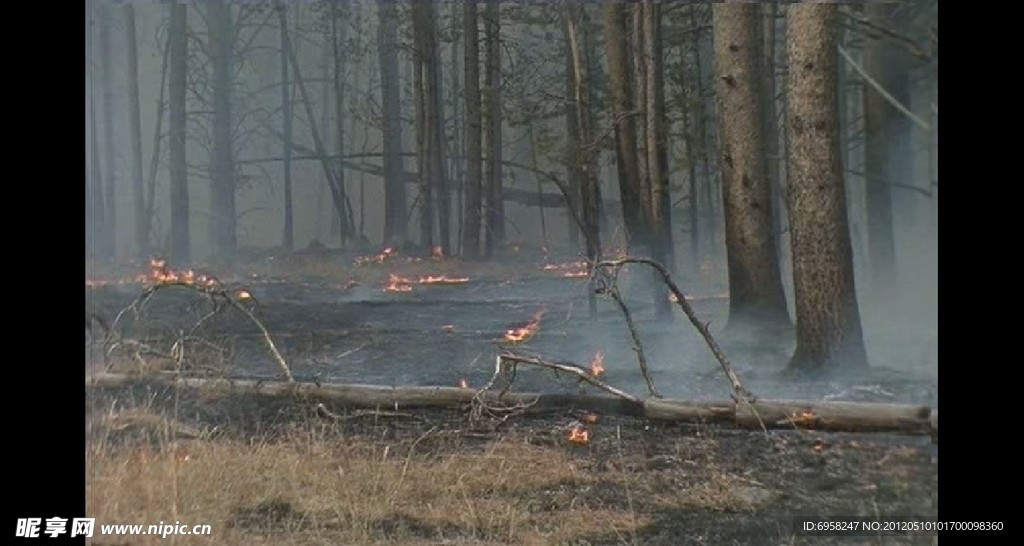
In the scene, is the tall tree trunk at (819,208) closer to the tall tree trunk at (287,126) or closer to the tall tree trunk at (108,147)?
the tall tree trunk at (287,126)

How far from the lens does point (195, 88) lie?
2973mm

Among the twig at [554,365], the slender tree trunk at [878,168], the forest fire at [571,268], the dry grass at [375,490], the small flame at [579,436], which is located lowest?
the dry grass at [375,490]

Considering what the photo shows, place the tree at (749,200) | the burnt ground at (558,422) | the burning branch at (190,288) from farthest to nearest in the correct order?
the burning branch at (190,288), the tree at (749,200), the burnt ground at (558,422)

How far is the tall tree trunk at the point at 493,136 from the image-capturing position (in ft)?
9.37

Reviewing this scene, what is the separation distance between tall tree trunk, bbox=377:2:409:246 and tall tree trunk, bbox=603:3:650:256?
561mm

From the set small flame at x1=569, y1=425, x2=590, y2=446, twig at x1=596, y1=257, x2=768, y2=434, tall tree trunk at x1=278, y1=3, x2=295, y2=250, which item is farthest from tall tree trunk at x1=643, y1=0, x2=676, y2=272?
tall tree trunk at x1=278, y1=3, x2=295, y2=250

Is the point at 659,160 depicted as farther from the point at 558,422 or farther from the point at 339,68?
the point at 339,68

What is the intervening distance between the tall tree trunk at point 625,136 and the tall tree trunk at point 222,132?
3.28ft

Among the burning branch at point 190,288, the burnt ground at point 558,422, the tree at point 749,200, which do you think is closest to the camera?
the burnt ground at point 558,422

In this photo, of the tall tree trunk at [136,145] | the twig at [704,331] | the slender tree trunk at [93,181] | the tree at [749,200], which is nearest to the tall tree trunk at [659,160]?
the twig at [704,331]

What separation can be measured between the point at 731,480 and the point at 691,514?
0.42 ft

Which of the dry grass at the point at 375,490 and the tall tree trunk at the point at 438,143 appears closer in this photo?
the dry grass at the point at 375,490

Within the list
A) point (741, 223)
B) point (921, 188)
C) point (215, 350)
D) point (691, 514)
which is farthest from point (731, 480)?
point (215, 350)

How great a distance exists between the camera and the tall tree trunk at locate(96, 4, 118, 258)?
2.95 m
